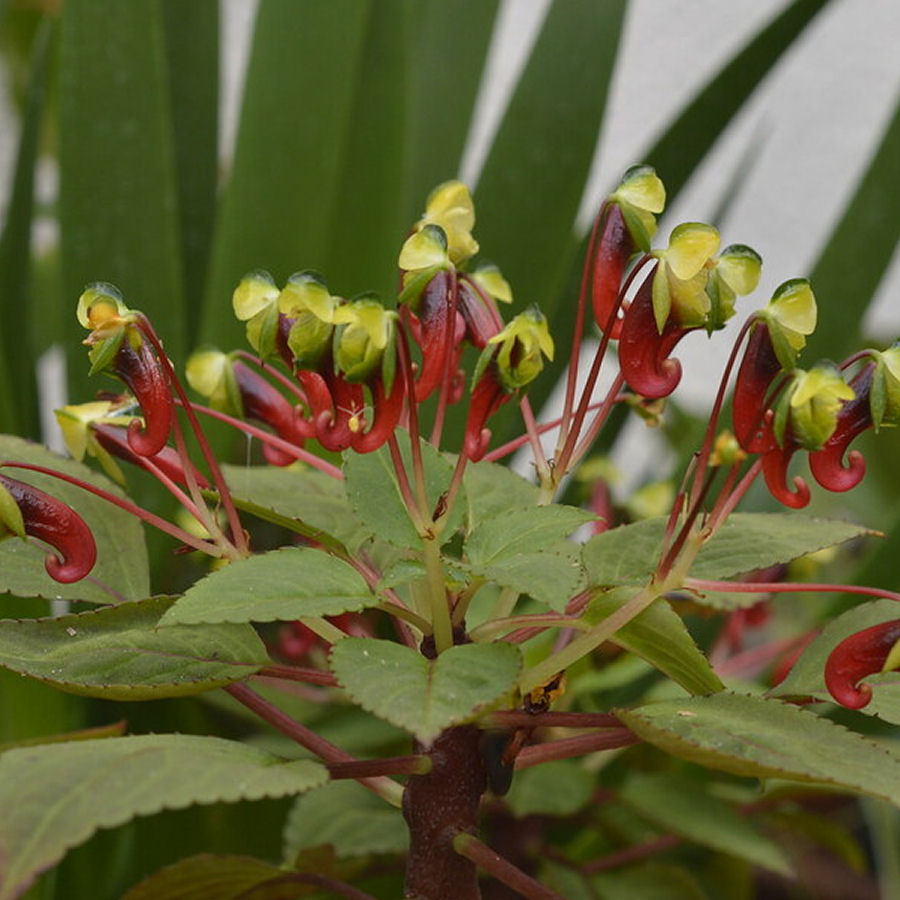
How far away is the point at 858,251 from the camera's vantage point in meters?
0.59

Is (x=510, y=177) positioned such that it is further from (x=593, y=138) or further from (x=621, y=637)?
(x=621, y=637)

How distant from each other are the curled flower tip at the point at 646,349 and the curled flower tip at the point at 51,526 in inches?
5.3

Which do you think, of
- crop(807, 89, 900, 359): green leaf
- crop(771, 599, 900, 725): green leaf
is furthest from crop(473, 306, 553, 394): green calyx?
crop(807, 89, 900, 359): green leaf

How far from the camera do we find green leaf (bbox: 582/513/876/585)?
0.32 m

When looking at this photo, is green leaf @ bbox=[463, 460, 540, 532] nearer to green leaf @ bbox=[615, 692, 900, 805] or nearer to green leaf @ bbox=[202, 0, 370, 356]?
green leaf @ bbox=[615, 692, 900, 805]

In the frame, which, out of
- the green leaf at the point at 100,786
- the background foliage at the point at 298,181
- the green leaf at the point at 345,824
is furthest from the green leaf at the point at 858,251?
the green leaf at the point at 100,786

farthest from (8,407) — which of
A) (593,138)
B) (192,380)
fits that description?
(593,138)

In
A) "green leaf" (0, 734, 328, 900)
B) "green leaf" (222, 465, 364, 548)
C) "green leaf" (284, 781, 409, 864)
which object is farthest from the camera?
"green leaf" (284, 781, 409, 864)

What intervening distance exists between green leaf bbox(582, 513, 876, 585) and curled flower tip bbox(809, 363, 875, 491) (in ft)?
0.10

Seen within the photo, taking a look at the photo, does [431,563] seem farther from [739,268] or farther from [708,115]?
[708,115]

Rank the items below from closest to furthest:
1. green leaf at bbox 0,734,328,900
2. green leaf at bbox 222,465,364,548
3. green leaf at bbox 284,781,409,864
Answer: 1. green leaf at bbox 0,734,328,900
2. green leaf at bbox 222,465,364,548
3. green leaf at bbox 284,781,409,864

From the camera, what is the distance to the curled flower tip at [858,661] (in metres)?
0.28

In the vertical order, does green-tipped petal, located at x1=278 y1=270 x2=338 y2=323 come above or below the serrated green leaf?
above

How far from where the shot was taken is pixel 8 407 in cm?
50
